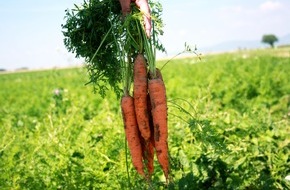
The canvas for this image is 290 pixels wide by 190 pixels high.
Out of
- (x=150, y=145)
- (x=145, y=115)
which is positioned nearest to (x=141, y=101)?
(x=145, y=115)

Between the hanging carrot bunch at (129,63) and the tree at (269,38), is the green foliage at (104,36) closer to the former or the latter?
the hanging carrot bunch at (129,63)

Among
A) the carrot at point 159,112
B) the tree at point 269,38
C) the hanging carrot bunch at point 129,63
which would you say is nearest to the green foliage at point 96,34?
the hanging carrot bunch at point 129,63

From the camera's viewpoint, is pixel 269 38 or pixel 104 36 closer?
pixel 104 36

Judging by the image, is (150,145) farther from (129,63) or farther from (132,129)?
(129,63)

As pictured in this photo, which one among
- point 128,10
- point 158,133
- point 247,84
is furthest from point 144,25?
point 247,84

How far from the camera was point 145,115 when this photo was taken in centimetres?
290

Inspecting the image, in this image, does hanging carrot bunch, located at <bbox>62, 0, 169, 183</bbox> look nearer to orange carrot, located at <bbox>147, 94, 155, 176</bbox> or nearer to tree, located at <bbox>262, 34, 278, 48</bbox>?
orange carrot, located at <bbox>147, 94, 155, 176</bbox>

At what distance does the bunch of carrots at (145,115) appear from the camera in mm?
2799

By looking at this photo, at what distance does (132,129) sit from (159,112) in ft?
0.87

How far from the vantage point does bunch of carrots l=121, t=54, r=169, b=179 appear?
280 cm

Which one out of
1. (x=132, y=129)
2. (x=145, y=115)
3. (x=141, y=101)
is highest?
(x=141, y=101)

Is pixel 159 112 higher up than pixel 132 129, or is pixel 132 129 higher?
pixel 159 112

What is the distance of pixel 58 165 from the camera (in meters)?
3.61

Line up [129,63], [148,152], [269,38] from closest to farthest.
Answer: [129,63]
[148,152]
[269,38]
